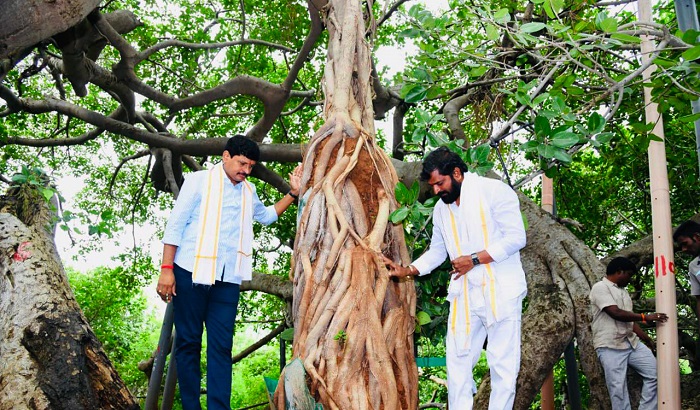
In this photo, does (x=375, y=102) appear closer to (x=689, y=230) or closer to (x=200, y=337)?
(x=689, y=230)

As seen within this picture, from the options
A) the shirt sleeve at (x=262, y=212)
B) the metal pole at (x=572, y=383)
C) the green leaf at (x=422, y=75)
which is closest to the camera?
the shirt sleeve at (x=262, y=212)

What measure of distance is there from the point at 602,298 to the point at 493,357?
2.10m

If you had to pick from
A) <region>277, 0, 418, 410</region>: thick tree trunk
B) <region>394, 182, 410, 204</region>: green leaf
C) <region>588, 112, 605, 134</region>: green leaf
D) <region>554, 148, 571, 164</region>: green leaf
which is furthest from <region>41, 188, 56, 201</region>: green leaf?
<region>588, 112, 605, 134</region>: green leaf

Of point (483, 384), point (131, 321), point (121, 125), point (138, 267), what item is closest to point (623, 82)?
point (483, 384)

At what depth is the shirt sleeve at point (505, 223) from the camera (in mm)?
3168


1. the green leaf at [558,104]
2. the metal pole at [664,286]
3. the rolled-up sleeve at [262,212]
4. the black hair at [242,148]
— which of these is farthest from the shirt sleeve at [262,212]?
the metal pole at [664,286]

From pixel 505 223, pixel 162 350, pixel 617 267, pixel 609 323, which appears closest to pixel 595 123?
pixel 505 223

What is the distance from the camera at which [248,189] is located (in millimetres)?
3775

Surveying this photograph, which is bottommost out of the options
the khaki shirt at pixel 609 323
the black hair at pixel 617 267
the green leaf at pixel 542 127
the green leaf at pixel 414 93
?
the khaki shirt at pixel 609 323

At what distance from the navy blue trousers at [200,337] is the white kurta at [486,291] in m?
1.00

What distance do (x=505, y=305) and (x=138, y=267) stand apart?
853 centimetres

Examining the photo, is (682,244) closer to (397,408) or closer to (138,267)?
(397,408)

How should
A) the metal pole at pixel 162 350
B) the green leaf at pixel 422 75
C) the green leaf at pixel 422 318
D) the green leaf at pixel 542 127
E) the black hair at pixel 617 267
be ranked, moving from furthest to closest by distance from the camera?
the metal pole at pixel 162 350, the black hair at pixel 617 267, the green leaf at pixel 422 75, the green leaf at pixel 422 318, the green leaf at pixel 542 127

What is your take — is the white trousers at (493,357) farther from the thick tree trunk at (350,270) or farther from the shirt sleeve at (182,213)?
the shirt sleeve at (182,213)
